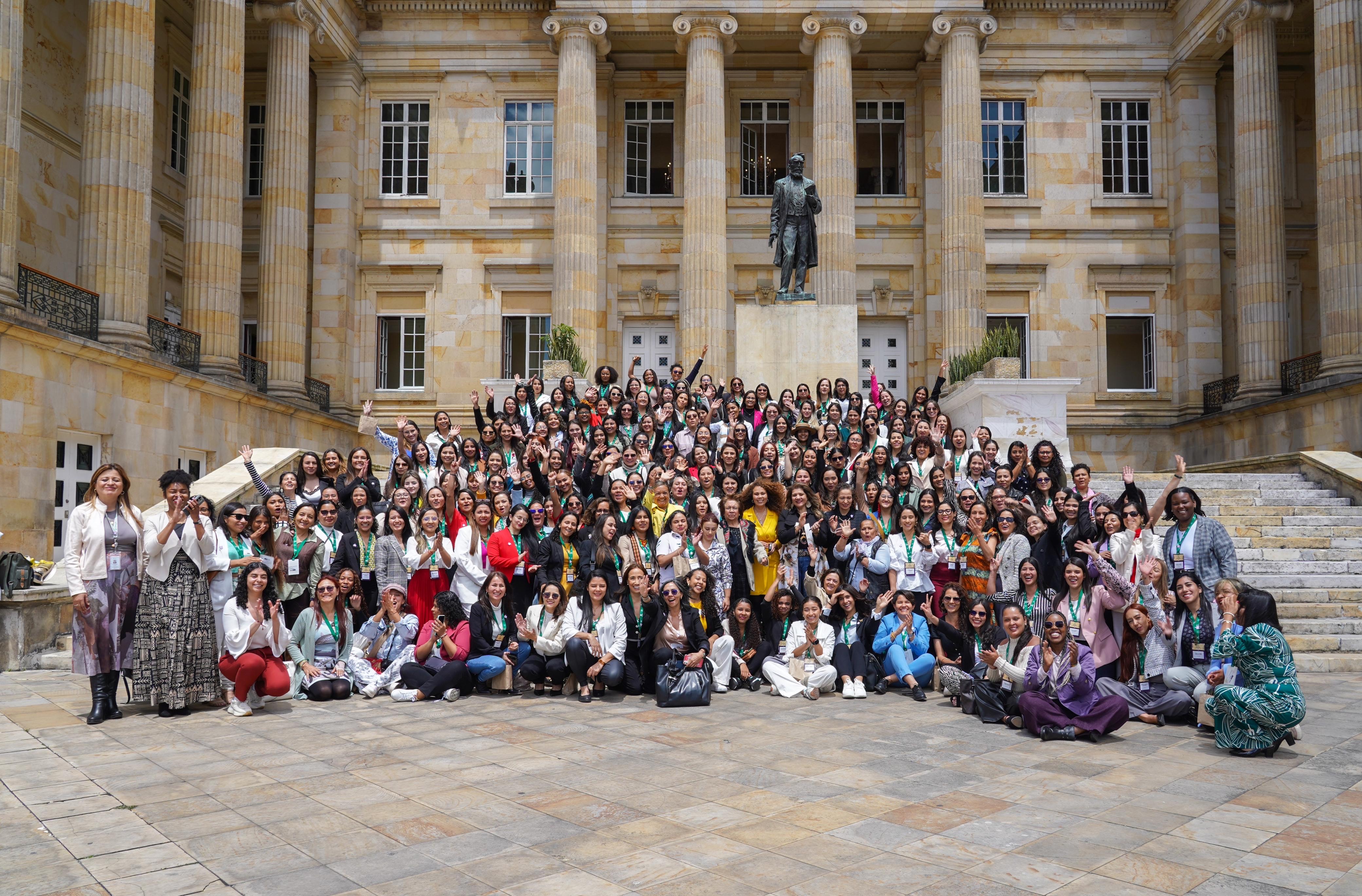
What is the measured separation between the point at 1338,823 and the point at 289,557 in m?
8.45

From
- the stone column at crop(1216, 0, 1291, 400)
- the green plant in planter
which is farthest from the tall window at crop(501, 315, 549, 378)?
the stone column at crop(1216, 0, 1291, 400)

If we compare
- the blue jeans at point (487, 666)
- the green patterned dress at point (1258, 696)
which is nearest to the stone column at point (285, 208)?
the blue jeans at point (487, 666)

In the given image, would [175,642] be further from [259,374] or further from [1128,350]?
[1128,350]

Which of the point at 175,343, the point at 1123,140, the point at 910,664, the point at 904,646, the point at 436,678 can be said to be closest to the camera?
the point at 436,678

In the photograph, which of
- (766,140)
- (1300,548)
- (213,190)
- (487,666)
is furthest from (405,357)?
(1300,548)

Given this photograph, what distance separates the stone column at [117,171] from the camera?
1755 cm

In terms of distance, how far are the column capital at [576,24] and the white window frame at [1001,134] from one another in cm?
1053

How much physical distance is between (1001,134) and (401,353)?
17.4 m

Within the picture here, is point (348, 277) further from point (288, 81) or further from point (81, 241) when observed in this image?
point (81, 241)

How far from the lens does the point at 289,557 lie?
384 inches

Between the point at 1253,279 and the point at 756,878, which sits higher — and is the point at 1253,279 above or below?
above

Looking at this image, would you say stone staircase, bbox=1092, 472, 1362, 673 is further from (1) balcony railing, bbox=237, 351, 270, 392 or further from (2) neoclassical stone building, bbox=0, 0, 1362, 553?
(1) balcony railing, bbox=237, 351, 270, 392

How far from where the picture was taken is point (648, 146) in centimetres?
2880

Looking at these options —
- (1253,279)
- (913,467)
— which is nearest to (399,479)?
(913,467)
